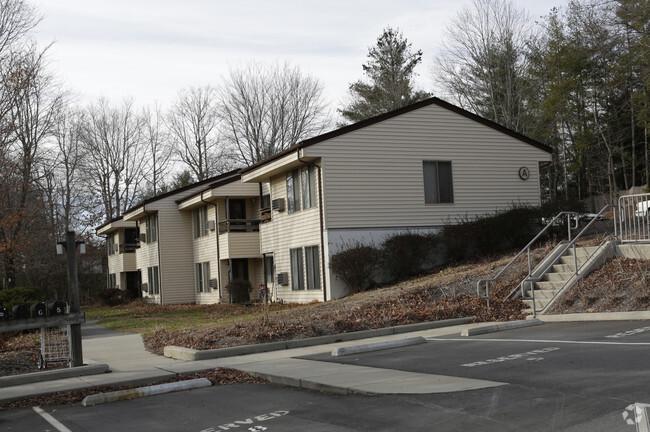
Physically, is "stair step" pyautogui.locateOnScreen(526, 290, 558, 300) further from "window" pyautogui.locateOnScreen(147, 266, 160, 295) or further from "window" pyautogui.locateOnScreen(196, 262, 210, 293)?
"window" pyautogui.locateOnScreen(147, 266, 160, 295)

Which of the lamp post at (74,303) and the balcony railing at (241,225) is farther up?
the balcony railing at (241,225)

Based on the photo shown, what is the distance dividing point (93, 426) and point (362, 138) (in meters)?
18.9

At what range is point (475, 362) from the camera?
10.1 m

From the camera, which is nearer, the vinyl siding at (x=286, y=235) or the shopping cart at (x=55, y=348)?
the shopping cart at (x=55, y=348)

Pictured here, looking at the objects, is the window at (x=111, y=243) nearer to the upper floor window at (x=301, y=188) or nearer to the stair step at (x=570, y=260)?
the upper floor window at (x=301, y=188)

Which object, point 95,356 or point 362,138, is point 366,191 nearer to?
point 362,138

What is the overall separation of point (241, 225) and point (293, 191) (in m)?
6.33

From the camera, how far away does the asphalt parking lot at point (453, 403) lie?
650 centimetres

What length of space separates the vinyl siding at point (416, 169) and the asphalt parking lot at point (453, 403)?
14269mm

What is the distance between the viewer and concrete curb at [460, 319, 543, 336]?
13847 millimetres

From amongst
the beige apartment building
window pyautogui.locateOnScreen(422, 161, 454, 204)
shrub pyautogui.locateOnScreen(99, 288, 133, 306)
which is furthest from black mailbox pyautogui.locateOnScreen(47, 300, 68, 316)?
shrub pyautogui.locateOnScreen(99, 288, 133, 306)

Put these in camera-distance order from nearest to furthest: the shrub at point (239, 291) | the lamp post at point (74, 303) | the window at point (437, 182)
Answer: the lamp post at point (74, 303) → the window at point (437, 182) → the shrub at point (239, 291)

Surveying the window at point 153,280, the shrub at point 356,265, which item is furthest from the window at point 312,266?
the window at point 153,280

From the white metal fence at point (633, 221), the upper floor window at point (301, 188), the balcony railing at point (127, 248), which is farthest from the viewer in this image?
the balcony railing at point (127, 248)
